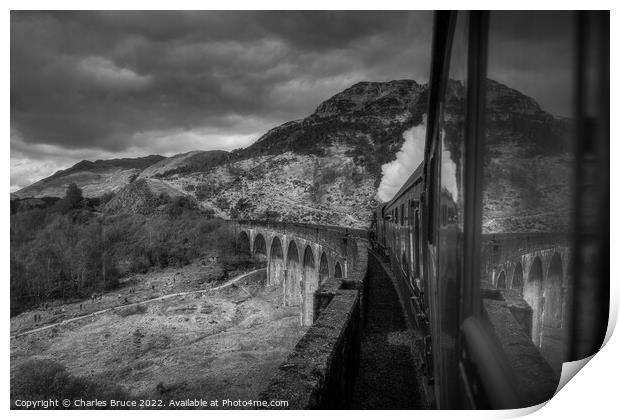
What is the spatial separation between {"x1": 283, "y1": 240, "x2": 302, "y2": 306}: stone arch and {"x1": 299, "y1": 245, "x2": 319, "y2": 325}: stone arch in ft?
3.49

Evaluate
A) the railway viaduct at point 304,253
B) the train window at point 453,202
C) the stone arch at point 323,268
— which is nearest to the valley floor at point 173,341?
the railway viaduct at point 304,253

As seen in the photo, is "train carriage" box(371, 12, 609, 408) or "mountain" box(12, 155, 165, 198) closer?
"train carriage" box(371, 12, 609, 408)

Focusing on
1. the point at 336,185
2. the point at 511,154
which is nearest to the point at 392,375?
the point at 511,154

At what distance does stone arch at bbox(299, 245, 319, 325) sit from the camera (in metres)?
19.6

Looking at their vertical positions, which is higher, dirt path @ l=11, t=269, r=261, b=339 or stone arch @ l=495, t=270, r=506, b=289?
stone arch @ l=495, t=270, r=506, b=289

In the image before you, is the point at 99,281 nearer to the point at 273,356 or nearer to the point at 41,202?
the point at 273,356

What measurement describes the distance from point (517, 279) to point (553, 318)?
177mm

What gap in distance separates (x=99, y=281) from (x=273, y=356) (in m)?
16.5

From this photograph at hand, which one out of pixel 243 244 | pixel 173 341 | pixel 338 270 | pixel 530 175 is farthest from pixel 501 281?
pixel 243 244

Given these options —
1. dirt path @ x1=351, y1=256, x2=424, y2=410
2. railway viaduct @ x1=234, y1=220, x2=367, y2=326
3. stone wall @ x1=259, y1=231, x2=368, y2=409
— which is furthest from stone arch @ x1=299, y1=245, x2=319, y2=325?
stone wall @ x1=259, y1=231, x2=368, y2=409

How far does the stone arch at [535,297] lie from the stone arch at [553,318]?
1cm

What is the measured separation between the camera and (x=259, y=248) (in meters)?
32.8

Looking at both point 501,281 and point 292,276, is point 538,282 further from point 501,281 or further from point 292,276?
point 292,276

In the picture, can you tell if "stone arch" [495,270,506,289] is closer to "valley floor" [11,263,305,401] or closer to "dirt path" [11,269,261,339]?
"valley floor" [11,263,305,401]
